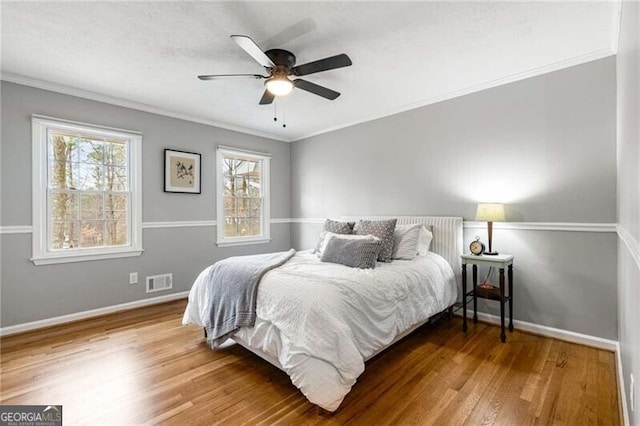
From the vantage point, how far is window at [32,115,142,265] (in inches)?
121

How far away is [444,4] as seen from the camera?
1.92 meters

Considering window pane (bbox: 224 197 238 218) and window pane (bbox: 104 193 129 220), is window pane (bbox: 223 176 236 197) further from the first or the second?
window pane (bbox: 104 193 129 220)

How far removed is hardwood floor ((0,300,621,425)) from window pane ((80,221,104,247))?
1006 millimetres

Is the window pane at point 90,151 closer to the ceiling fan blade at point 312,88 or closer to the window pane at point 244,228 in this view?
the window pane at point 244,228

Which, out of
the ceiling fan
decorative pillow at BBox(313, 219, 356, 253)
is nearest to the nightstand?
decorative pillow at BBox(313, 219, 356, 253)

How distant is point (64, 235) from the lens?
10.7 ft

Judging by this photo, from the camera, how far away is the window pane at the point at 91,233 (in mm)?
3376

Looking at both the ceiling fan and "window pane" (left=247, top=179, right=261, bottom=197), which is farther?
"window pane" (left=247, top=179, right=261, bottom=197)

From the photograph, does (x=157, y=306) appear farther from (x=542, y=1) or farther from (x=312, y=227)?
(x=542, y=1)

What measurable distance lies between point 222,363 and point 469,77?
3469 mm

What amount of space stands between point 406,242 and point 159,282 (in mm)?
3160

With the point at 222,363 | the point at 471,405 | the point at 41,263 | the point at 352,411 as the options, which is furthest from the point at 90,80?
the point at 471,405

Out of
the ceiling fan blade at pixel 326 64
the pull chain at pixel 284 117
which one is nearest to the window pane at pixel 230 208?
the pull chain at pixel 284 117

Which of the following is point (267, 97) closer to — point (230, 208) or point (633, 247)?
point (230, 208)
